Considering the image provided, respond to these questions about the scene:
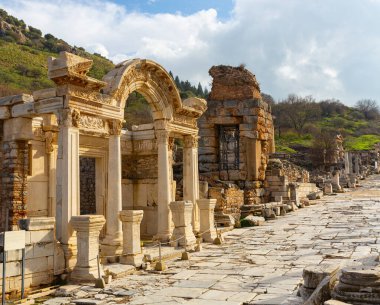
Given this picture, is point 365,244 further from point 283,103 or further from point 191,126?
point 283,103

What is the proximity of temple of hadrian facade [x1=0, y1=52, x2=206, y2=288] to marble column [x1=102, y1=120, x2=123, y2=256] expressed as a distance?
0.08ft

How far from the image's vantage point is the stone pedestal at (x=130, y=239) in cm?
1019

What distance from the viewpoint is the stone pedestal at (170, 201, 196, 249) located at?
12.6 metres

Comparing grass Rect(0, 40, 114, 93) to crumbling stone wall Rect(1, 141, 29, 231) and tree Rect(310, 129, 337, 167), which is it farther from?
crumbling stone wall Rect(1, 141, 29, 231)

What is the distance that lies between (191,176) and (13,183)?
18.7ft

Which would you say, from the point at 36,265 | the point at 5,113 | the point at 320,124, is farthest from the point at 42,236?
the point at 320,124

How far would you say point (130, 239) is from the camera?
10.2 metres

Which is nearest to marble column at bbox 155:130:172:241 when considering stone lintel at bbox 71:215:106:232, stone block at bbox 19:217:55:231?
stone lintel at bbox 71:215:106:232

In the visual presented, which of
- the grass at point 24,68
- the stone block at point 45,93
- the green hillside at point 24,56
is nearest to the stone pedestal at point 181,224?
the stone block at point 45,93

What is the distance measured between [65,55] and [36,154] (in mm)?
3770

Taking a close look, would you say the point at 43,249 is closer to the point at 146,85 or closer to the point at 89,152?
the point at 89,152

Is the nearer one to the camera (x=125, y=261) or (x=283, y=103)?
(x=125, y=261)

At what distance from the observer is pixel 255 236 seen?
15117 mm

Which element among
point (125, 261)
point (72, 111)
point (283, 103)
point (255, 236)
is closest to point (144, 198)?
point (255, 236)
